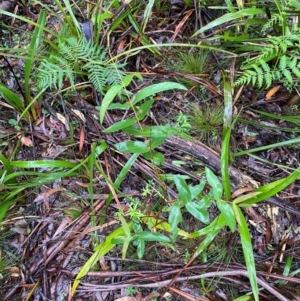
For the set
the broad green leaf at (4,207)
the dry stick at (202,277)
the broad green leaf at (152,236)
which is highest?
the broad green leaf at (152,236)

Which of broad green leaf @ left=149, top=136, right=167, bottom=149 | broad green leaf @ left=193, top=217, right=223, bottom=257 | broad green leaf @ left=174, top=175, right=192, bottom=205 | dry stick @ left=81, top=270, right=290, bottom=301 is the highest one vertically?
broad green leaf @ left=149, top=136, right=167, bottom=149

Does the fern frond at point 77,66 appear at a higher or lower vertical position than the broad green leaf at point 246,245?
higher

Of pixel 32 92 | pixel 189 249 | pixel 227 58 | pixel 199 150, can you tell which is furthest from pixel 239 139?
pixel 32 92

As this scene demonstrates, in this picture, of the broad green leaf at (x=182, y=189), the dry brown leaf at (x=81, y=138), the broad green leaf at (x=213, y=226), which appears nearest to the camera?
the broad green leaf at (x=182, y=189)

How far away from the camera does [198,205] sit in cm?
130

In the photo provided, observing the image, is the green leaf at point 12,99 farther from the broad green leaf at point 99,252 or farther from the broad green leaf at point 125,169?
the broad green leaf at point 99,252

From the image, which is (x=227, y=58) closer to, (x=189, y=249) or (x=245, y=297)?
(x=189, y=249)

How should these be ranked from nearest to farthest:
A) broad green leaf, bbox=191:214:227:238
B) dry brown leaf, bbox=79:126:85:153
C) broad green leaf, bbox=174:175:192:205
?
broad green leaf, bbox=174:175:192:205, broad green leaf, bbox=191:214:227:238, dry brown leaf, bbox=79:126:85:153

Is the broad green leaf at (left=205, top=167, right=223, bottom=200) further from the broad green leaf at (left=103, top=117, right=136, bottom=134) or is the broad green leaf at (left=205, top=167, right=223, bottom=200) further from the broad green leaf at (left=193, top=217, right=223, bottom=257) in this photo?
the broad green leaf at (left=103, top=117, right=136, bottom=134)

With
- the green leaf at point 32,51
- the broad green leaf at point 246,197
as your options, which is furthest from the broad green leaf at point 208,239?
the green leaf at point 32,51

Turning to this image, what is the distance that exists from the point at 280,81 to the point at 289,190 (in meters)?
0.43

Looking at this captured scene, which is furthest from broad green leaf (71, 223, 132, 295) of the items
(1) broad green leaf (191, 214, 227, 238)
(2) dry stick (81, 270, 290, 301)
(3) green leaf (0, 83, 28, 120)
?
(3) green leaf (0, 83, 28, 120)

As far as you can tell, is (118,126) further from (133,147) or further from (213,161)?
(213,161)

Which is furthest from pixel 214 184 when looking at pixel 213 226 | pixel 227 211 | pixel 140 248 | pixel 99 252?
pixel 99 252
